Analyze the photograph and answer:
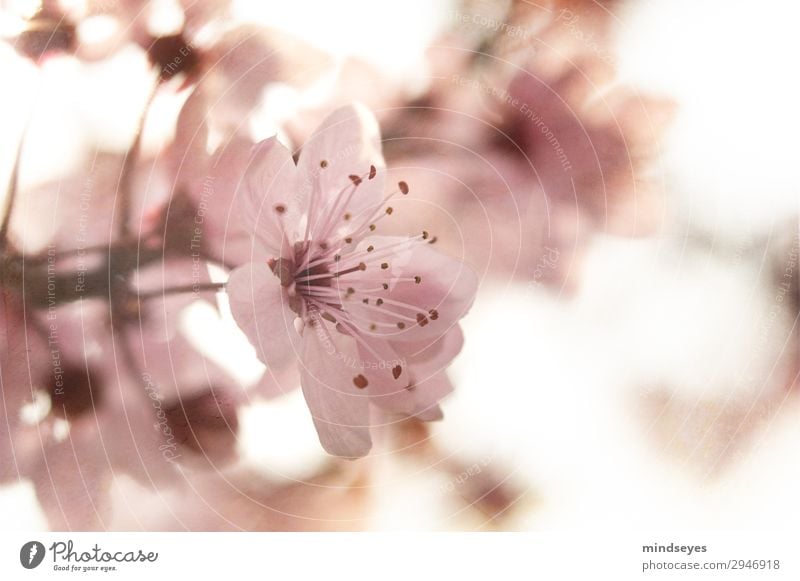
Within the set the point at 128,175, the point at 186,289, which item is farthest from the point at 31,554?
the point at 128,175

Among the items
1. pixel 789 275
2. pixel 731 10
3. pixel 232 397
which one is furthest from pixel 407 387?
pixel 731 10

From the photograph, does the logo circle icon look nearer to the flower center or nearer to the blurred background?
the blurred background

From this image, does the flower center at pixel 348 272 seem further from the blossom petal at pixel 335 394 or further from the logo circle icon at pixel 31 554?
the logo circle icon at pixel 31 554

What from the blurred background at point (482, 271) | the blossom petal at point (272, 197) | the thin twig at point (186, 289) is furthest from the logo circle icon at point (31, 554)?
the blossom petal at point (272, 197)

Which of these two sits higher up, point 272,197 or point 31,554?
point 272,197

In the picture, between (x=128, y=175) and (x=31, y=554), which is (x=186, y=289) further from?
(x=31, y=554)

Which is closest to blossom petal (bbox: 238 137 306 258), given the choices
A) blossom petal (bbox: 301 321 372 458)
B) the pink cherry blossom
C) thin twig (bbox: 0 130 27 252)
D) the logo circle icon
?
the pink cherry blossom

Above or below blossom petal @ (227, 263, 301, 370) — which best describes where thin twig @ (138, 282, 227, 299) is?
above
